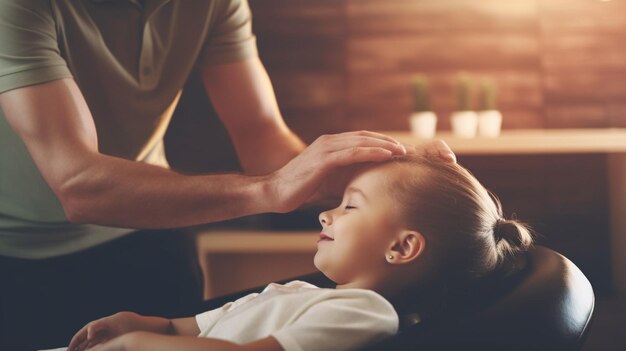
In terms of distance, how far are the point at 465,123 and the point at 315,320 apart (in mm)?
2230

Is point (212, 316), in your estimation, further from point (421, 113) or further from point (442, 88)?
Result: point (442, 88)

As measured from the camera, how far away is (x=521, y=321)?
3.07ft

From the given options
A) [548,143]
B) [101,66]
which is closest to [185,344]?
[101,66]

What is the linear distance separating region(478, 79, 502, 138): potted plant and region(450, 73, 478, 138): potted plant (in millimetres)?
31

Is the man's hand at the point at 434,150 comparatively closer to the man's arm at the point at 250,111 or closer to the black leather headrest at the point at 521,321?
the black leather headrest at the point at 521,321

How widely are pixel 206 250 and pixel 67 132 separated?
5.98 ft

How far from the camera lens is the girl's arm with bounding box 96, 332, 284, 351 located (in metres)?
0.88

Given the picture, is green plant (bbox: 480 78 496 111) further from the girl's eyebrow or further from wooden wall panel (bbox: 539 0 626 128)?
the girl's eyebrow

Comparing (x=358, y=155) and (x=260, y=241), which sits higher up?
(x=358, y=155)

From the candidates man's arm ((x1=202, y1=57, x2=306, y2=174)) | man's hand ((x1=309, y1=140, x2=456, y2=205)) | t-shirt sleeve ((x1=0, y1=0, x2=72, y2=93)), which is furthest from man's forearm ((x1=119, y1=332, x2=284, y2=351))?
man's arm ((x1=202, y1=57, x2=306, y2=174))

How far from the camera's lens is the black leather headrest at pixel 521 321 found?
899 millimetres

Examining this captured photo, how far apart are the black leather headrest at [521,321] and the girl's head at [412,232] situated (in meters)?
0.08

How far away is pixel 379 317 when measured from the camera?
93cm

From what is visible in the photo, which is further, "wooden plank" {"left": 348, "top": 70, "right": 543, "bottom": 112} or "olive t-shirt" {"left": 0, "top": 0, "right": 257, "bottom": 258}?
"wooden plank" {"left": 348, "top": 70, "right": 543, "bottom": 112}
